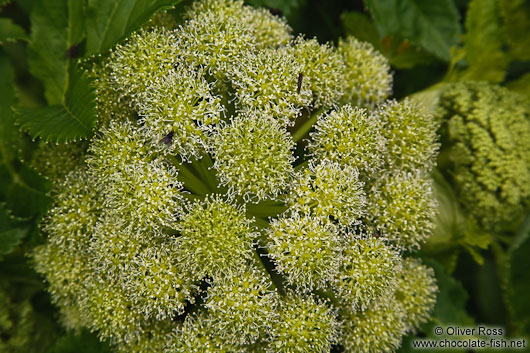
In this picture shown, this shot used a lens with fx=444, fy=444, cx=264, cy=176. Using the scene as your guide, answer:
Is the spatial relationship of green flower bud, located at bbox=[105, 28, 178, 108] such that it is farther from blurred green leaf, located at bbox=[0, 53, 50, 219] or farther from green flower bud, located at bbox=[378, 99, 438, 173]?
green flower bud, located at bbox=[378, 99, 438, 173]

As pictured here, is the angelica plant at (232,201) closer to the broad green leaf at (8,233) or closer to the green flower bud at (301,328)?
the green flower bud at (301,328)

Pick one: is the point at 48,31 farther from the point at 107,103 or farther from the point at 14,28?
the point at 107,103

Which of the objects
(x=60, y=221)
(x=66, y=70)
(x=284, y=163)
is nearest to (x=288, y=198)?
(x=284, y=163)

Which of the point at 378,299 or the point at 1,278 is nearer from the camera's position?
the point at 378,299

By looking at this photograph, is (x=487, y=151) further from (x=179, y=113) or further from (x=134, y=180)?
(x=134, y=180)

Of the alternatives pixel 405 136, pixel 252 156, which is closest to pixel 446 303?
pixel 405 136

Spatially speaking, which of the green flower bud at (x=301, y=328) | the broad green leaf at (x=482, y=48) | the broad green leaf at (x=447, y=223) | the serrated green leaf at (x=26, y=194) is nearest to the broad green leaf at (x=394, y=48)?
the broad green leaf at (x=482, y=48)
